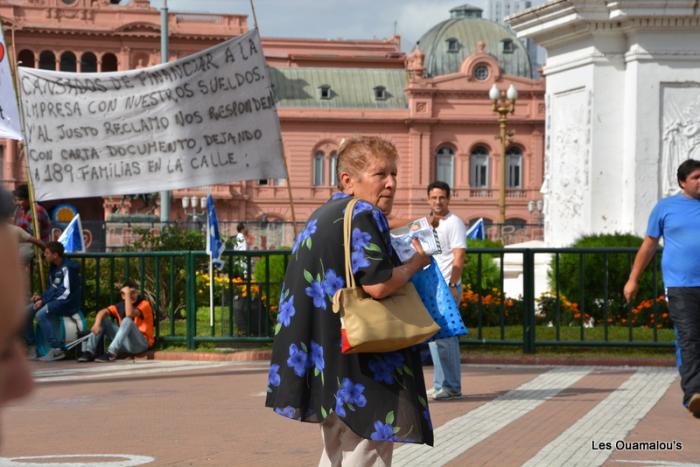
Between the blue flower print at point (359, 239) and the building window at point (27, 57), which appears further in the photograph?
the building window at point (27, 57)

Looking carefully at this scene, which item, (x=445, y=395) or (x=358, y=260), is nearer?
(x=358, y=260)

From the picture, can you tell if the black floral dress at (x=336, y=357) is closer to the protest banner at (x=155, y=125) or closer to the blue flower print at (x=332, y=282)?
the blue flower print at (x=332, y=282)

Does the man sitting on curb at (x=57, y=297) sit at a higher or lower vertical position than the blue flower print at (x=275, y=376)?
lower

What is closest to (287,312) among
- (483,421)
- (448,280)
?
(483,421)

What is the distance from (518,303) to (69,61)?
2839 inches

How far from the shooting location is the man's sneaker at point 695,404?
8.71 m

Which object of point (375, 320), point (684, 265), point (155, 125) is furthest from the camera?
point (155, 125)

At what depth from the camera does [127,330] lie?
14.4m

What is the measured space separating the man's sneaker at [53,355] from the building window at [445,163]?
70.9 metres

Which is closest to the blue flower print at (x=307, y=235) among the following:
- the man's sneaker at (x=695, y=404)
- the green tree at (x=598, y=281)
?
the man's sneaker at (x=695, y=404)

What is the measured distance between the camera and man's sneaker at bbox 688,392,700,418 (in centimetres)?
871

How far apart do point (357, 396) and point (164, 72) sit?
9.08 metres

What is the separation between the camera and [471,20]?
9538cm

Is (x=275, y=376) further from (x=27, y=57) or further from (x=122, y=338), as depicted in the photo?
(x=27, y=57)
